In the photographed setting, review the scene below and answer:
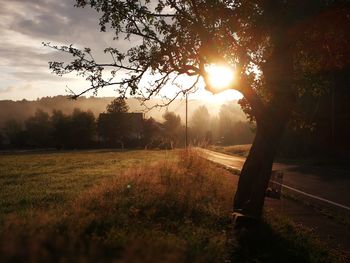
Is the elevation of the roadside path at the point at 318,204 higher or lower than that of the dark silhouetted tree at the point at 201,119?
lower

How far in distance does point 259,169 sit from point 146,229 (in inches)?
192

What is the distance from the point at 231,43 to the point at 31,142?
106 meters

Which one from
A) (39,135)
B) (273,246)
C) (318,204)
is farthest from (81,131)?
(273,246)

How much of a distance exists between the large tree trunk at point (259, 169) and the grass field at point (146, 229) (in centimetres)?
48

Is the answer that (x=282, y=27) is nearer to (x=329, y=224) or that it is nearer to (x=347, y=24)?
(x=347, y=24)

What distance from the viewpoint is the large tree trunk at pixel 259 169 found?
10906mm

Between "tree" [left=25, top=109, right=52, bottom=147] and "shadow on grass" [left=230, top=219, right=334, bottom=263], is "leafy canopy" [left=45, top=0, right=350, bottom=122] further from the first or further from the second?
"tree" [left=25, top=109, right=52, bottom=147]

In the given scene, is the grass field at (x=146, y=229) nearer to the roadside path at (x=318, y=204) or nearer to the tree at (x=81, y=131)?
the roadside path at (x=318, y=204)

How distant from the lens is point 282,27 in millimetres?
11047

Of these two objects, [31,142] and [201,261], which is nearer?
[201,261]

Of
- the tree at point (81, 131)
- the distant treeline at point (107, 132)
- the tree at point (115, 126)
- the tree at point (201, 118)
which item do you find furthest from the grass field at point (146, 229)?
the tree at point (201, 118)

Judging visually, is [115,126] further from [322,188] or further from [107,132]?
[322,188]

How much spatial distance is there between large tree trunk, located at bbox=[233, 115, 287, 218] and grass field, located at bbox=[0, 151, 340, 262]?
1.58ft

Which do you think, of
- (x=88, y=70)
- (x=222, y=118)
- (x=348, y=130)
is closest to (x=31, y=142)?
(x=222, y=118)
